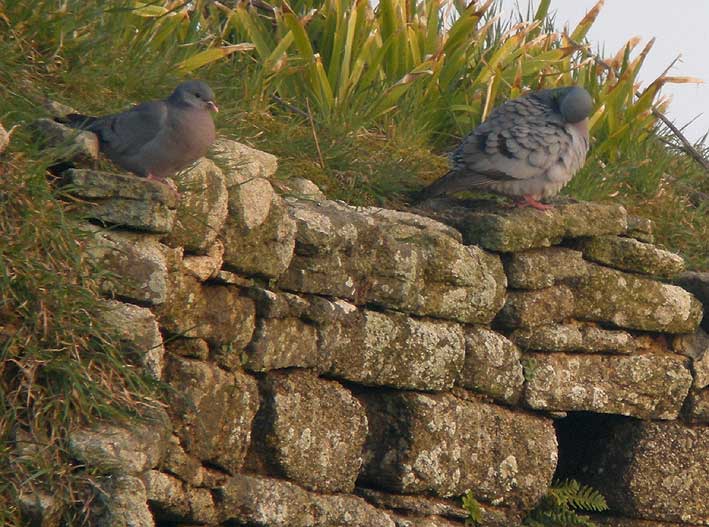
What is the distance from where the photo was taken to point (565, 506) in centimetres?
620

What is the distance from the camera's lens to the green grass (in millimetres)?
4020

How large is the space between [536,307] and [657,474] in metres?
1.17

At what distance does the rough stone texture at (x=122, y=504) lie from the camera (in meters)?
3.94

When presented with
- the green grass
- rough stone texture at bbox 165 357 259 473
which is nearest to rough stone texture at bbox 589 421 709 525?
the green grass

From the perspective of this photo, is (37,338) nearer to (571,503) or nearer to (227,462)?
(227,462)

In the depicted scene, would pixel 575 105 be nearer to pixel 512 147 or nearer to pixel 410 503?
pixel 512 147

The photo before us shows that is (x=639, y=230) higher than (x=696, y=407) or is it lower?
higher

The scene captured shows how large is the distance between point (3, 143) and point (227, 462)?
151cm

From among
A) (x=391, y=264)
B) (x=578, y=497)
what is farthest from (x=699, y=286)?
(x=391, y=264)

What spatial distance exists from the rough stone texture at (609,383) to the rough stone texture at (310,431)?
1207 millimetres

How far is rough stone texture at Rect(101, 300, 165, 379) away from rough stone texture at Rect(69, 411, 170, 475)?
0.23m

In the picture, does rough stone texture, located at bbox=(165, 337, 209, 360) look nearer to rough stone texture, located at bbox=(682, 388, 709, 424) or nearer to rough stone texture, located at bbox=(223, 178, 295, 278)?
rough stone texture, located at bbox=(223, 178, 295, 278)

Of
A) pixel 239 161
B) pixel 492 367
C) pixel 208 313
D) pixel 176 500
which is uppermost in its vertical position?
pixel 239 161

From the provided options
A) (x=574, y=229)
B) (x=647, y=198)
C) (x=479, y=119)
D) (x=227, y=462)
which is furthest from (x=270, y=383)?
(x=647, y=198)
